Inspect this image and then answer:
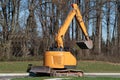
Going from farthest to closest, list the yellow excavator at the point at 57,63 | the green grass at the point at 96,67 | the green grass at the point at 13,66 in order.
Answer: the green grass at the point at 96,67, the green grass at the point at 13,66, the yellow excavator at the point at 57,63

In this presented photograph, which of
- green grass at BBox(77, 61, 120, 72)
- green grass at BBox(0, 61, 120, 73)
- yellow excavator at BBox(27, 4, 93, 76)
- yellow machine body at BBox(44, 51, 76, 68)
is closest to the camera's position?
yellow excavator at BBox(27, 4, 93, 76)

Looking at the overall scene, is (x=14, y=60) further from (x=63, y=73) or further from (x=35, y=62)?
(x=63, y=73)

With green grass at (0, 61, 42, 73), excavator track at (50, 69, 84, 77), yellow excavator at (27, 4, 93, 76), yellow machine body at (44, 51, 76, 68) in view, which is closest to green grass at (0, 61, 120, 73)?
green grass at (0, 61, 42, 73)

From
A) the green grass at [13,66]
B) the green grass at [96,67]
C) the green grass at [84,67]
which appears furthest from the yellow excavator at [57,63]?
the green grass at [96,67]

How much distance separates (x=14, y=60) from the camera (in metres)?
52.2

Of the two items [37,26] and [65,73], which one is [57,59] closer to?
[65,73]

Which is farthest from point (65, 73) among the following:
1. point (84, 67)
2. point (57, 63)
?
point (84, 67)

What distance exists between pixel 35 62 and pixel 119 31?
2918 centimetres

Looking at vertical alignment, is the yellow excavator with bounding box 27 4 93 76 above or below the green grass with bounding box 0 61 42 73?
above

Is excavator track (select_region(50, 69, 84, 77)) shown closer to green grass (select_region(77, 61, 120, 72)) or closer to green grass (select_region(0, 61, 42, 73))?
green grass (select_region(0, 61, 42, 73))

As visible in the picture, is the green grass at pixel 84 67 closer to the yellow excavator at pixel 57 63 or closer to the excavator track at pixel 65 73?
the excavator track at pixel 65 73

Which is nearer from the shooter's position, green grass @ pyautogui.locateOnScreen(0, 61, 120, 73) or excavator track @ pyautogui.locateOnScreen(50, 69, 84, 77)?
excavator track @ pyautogui.locateOnScreen(50, 69, 84, 77)

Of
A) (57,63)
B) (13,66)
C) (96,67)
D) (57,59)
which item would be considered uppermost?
(57,59)

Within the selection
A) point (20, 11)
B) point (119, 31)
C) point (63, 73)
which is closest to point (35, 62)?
point (20, 11)
